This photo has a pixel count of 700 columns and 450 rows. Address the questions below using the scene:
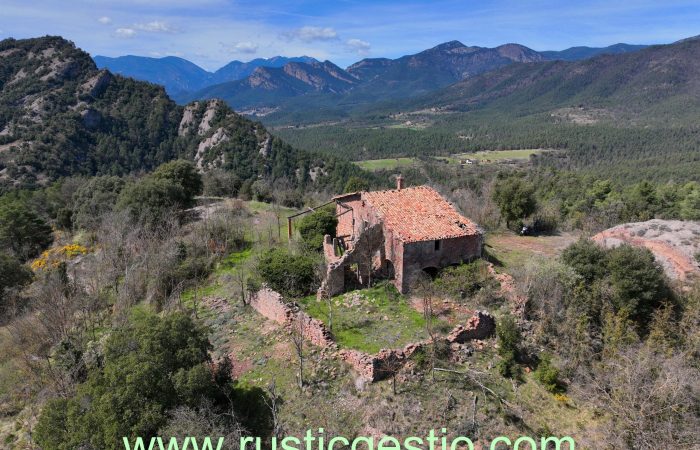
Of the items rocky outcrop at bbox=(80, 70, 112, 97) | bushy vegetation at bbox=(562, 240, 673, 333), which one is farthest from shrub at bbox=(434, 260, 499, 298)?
rocky outcrop at bbox=(80, 70, 112, 97)

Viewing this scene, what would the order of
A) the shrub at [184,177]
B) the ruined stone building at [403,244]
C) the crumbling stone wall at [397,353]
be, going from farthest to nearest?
the shrub at [184,177] < the ruined stone building at [403,244] < the crumbling stone wall at [397,353]

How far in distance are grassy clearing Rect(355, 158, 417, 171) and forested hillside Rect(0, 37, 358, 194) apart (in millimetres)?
34981

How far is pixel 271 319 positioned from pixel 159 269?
10433mm

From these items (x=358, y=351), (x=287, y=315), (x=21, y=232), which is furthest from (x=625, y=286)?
(x=21, y=232)

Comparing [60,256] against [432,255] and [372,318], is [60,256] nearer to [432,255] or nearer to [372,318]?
[372,318]

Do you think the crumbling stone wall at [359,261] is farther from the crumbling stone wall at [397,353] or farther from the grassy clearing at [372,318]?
the crumbling stone wall at [397,353]

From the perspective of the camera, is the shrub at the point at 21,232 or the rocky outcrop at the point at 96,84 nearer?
the shrub at the point at 21,232

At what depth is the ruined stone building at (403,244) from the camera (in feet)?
79.6

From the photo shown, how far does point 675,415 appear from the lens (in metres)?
14.7

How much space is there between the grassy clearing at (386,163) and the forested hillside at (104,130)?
35.0m

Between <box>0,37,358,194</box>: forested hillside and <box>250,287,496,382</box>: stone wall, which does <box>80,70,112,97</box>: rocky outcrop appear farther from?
<box>250,287,496,382</box>: stone wall

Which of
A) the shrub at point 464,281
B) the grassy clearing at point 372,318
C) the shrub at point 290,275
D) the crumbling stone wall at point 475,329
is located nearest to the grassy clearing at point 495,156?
the shrub at point 464,281

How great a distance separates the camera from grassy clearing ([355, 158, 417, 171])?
137812 millimetres

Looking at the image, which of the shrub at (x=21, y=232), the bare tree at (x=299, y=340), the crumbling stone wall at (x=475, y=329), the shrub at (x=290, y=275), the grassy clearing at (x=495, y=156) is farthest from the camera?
the grassy clearing at (x=495, y=156)
